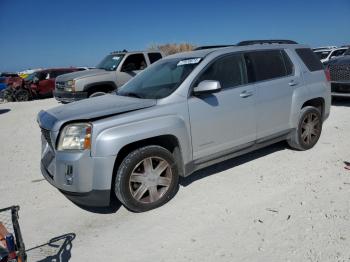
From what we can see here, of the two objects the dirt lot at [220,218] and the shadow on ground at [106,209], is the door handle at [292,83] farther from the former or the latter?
the shadow on ground at [106,209]

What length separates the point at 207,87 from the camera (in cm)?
416

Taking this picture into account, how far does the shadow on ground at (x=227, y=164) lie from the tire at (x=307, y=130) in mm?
372

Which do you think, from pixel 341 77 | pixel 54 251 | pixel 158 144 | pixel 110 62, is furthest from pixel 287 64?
pixel 110 62

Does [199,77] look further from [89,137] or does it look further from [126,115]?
[89,137]

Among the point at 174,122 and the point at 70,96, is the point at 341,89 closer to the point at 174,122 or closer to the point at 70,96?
the point at 174,122

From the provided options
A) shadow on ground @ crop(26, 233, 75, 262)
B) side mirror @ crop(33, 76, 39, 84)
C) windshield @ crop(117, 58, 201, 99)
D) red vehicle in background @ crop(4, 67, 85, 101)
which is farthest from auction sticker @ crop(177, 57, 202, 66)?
side mirror @ crop(33, 76, 39, 84)

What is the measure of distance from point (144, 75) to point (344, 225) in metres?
3.33

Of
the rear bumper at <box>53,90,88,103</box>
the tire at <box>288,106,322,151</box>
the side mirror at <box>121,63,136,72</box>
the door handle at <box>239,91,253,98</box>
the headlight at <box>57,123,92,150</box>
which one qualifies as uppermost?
the side mirror at <box>121,63,136,72</box>

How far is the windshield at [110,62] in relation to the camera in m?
11.5

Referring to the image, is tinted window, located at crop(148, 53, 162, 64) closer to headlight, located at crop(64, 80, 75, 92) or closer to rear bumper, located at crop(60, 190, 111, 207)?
headlight, located at crop(64, 80, 75, 92)

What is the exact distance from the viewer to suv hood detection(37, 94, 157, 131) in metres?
3.77

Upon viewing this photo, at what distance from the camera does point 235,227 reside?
3.52m

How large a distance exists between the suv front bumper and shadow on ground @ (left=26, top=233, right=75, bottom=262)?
17.4 inches

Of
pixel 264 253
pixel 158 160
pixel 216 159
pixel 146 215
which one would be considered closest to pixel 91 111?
pixel 158 160
